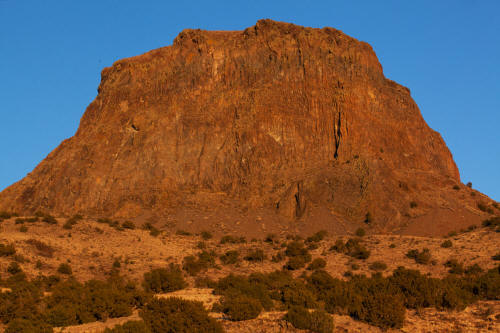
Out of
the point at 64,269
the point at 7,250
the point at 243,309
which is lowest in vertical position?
the point at 243,309

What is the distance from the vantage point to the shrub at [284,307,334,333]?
1716cm

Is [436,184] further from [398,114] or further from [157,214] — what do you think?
[157,214]

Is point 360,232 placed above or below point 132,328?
above

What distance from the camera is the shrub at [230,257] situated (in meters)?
46.3

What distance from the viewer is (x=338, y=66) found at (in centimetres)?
8781

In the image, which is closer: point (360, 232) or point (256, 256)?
point (256, 256)

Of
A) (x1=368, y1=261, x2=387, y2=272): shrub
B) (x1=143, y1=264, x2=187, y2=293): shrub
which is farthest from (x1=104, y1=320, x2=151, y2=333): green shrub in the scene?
(x1=368, y1=261, x2=387, y2=272): shrub

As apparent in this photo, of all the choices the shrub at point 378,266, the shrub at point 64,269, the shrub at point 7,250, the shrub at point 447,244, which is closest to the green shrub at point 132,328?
the shrub at point 64,269

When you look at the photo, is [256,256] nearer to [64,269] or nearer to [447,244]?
[447,244]

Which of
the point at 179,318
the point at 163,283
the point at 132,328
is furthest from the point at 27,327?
the point at 163,283

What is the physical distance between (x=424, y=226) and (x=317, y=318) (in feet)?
179

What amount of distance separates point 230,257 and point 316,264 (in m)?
7.58

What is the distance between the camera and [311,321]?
685 inches

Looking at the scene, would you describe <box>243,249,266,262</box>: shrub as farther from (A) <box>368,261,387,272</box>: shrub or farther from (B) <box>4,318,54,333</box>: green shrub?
(B) <box>4,318,54,333</box>: green shrub
